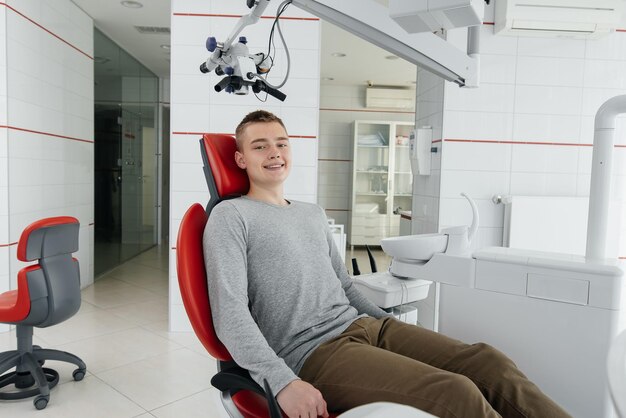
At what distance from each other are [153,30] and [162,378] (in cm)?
369

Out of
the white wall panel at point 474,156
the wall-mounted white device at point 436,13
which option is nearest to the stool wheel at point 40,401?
the wall-mounted white device at point 436,13

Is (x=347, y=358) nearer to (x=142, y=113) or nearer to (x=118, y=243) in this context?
(x=118, y=243)

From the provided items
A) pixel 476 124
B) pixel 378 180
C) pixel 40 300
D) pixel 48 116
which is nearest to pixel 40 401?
pixel 40 300

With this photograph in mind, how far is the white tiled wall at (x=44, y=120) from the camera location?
10.8 feet

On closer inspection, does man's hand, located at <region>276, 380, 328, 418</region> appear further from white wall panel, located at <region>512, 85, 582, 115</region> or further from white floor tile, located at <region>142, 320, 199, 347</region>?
white wall panel, located at <region>512, 85, 582, 115</region>

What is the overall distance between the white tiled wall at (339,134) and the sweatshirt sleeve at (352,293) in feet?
20.1

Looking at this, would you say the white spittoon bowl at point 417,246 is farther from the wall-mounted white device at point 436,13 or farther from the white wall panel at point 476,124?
the white wall panel at point 476,124

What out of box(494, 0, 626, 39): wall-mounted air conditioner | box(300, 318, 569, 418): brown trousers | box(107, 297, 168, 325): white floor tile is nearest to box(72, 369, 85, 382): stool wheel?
box(107, 297, 168, 325): white floor tile

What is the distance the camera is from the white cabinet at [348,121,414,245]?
7.43 metres

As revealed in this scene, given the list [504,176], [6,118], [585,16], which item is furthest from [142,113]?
[585,16]

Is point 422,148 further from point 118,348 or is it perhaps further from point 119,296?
point 119,296

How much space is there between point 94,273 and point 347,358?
14.3ft

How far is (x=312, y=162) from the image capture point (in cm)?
346

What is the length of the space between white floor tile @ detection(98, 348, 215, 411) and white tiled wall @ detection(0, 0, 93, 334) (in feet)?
4.35
